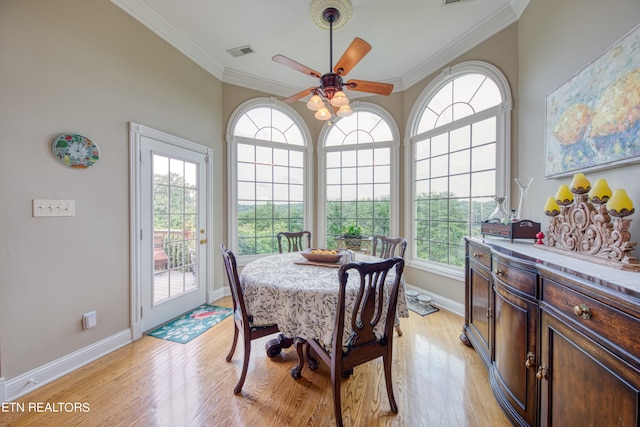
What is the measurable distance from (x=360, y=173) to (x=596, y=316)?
10.7ft

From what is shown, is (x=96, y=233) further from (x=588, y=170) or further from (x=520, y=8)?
(x=520, y=8)

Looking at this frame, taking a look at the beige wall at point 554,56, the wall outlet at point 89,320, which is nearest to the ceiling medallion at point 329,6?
the beige wall at point 554,56

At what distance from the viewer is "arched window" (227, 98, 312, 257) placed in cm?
363

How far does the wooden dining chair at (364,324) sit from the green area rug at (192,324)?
1.57 m

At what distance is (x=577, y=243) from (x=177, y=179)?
136 inches

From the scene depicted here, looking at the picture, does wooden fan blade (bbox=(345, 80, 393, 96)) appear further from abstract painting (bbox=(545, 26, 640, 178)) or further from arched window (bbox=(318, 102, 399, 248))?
arched window (bbox=(318, 102, 399, 248))

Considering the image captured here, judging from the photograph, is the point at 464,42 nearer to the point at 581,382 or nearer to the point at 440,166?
the point at 440,166

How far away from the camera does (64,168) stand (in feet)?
6.28

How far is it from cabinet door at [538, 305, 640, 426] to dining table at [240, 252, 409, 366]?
78cm

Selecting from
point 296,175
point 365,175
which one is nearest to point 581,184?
point 365,175

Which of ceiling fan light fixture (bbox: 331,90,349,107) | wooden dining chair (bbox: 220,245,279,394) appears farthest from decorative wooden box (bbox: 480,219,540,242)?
wooden dining chair (bbox: 220,245,279,394)

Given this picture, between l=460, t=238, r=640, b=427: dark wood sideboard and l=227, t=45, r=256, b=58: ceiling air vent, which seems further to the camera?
l=227, t=45, r=256, b=58: ceiling air vent

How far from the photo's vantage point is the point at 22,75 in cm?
170

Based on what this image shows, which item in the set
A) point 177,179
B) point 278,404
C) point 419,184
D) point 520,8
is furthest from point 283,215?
point 520,8
